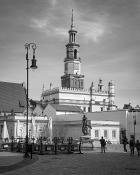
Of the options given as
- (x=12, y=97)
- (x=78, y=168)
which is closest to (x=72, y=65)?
(x=12, y=97)

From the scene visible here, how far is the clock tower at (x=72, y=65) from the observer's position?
360ft

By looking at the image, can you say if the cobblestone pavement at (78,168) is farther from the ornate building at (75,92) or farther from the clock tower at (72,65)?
the clock tower at (72,65)

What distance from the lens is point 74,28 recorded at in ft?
366

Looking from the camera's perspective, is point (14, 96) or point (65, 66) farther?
point (65, 66)

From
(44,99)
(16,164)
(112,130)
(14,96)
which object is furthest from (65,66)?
(16,164)

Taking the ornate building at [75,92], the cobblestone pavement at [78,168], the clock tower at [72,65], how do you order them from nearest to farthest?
the cobblestone pavement at [78,168]
the ornate building at [75,92]
the clock tower at [72,65]

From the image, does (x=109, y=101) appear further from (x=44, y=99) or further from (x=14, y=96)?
(x=14, y=96)

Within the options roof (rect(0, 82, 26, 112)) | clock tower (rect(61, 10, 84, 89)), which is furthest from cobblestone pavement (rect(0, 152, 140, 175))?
clock tower (rect(61, 10, 84, 89))

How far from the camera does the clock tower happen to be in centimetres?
10988

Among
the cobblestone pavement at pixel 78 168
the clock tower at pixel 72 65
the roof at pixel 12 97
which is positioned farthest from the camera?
the clock tower at pixel 72 65

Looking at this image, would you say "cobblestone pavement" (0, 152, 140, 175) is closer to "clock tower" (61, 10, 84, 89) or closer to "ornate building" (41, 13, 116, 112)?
"ornate building" (41, 13, 116, 112)

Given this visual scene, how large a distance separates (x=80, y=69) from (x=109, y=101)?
13065 mm

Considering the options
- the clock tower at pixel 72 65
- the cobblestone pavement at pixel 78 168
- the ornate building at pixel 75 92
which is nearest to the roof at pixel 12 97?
the ornate building at pixel 75 92

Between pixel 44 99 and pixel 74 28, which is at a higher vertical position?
pixel 74 28
